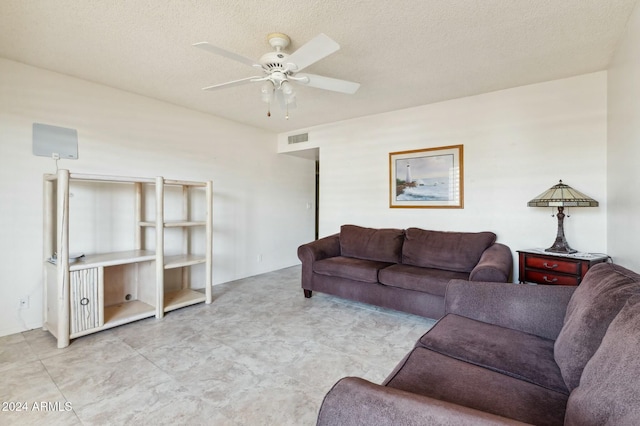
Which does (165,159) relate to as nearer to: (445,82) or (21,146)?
(21,146)

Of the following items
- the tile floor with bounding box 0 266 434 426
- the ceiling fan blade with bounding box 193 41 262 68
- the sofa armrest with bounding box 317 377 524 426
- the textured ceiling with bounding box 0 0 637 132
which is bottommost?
the tile floor with bounding box 0 266 434 426

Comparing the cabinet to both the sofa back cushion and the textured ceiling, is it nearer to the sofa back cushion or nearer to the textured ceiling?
the textured ceiling

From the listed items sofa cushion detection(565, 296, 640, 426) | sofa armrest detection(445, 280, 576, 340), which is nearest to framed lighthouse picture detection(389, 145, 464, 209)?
sofa armrest detection(445, 280, 576, 340)

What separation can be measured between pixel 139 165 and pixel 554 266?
14.3 feet

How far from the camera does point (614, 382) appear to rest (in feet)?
2.35

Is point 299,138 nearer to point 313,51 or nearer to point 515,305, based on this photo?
point 313,51

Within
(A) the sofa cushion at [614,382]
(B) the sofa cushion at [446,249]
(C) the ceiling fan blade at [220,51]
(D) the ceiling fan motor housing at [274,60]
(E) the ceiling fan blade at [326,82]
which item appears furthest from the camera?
(B) the sofa cushion at [446,249]

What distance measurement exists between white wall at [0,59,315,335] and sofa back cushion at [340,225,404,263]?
5.41 ft

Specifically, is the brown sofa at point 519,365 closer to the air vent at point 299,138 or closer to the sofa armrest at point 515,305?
the sofa armrest at point 515,305

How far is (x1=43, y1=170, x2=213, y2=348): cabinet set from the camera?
236 cm

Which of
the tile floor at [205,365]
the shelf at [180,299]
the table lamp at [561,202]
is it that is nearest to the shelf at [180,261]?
the shelf at [180,299]

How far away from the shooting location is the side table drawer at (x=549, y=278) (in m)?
2.41

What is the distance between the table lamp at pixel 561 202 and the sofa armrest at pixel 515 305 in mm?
1292

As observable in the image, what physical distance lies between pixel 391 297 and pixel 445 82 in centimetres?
228
